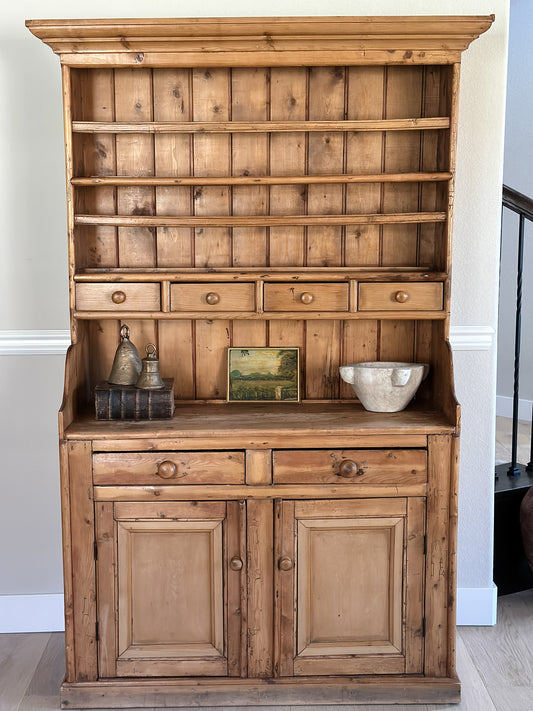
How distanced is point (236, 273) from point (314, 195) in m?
0.42

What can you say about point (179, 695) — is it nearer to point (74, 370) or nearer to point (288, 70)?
point (74, 370)

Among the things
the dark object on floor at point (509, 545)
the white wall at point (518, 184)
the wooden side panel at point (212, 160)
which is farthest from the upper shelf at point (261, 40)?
the white wall at point (518, 184)

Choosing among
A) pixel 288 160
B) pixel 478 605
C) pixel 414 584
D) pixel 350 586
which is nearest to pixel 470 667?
pixel 478 605

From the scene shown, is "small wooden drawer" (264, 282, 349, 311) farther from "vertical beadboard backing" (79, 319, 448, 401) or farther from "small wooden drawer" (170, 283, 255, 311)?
"vertical beadboard backing" (79, 319, 448, 401)

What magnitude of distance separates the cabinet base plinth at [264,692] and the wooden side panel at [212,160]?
4.64 feet

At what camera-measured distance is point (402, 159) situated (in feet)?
8.04

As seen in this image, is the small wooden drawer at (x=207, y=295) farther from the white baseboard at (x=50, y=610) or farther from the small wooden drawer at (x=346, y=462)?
the white baseboard at (x=50, y=610)

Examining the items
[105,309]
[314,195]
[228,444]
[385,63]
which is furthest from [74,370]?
[385,63]

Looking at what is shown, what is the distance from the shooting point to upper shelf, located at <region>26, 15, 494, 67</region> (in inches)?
82.8

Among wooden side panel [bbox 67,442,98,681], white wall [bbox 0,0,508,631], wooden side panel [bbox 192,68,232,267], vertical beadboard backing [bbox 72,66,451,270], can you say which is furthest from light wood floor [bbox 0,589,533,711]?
wooden side panel [bbox 192,68,232,267]

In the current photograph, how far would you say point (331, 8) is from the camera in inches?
97.5

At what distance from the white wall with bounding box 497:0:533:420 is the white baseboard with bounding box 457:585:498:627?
274 cm

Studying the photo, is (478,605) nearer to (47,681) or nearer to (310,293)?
(310,293)

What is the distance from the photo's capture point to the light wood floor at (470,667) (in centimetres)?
227
